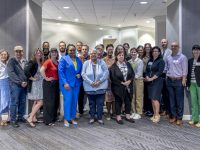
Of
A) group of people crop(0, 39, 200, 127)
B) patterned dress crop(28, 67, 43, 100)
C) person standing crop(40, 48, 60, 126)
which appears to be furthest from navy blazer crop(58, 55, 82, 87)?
patterned dress crop(28, 67, 43, 100)

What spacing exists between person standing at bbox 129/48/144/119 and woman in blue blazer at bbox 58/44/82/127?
1.31 m

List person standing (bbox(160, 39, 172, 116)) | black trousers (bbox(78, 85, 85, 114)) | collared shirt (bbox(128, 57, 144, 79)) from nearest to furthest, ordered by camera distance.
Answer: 1. person standing (bbox(160, 39, 172, 116))
2. collared shirt (bbox(128, 57, 144, 79))
3. black trousers (bbox(78, 85, 85, 114))

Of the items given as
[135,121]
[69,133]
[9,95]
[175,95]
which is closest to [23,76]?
[9,95]

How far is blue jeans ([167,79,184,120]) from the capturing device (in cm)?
504

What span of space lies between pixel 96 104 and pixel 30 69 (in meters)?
1.54

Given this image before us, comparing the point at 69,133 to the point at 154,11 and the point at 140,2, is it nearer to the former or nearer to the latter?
the point at 140,2

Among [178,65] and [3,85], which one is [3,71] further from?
[178,65]

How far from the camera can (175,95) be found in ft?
16.7

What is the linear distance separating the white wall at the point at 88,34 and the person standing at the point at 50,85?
6.16 m

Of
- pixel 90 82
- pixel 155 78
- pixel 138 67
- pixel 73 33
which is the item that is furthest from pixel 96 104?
pixel 73 33

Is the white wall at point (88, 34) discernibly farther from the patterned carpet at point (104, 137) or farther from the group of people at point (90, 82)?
the patterned carpet at point (104, 137)

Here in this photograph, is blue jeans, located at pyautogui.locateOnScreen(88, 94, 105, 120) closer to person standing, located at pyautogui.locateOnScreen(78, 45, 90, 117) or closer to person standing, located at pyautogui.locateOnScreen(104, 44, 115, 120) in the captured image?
person standing, located at pyautogui.locateOnScreen(104, 44, 115, 120)

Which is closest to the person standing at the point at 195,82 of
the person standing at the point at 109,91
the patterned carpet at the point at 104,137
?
the patterned carpet at the point at 104,137

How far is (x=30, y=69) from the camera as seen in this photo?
4949 millimetres
